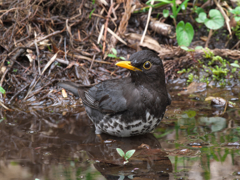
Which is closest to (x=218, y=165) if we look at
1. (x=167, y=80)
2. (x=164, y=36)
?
(x=167, y=80)

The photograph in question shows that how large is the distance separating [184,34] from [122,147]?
10.5 ft

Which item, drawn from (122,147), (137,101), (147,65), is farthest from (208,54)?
(122,147)

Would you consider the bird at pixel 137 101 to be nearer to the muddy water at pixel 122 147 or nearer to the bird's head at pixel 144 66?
the bird's head at pixel 144 66

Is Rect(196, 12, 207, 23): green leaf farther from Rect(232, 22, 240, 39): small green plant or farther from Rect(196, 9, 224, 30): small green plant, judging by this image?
Rect(232, 22, 240, 39): small green plant

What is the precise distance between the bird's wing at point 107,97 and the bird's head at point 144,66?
34cm

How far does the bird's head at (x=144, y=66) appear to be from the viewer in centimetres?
356

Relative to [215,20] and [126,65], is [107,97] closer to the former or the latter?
[126,65]

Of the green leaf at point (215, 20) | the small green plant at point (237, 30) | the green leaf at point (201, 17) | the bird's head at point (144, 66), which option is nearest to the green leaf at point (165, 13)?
the green leaf at point (201, 17)

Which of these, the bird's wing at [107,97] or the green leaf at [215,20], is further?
the green leaf at [215,20]

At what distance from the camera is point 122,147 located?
12.2ft

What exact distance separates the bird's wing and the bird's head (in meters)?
0.34

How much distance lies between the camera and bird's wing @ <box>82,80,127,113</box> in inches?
147

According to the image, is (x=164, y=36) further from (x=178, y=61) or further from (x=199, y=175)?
(x=199, y=175)

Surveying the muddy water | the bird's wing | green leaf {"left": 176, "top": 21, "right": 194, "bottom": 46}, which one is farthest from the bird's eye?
green leaf {"left": 176, "top": 21, "right": 194, "bottom": 46}
